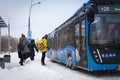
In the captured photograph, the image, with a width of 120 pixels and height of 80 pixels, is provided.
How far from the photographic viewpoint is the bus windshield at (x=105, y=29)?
14.2m

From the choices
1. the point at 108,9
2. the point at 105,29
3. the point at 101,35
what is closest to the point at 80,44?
the point at 101,35

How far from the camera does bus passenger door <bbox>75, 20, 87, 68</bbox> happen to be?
14.9 m

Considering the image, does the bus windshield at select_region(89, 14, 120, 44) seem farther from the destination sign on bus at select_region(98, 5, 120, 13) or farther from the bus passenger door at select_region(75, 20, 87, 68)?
the bus passenger door at select_region(75, 20, 87, 68)

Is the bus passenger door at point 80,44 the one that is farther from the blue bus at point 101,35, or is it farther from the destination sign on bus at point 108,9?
the destination sign on bus at point 108,9

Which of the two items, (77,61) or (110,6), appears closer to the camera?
(110,6)

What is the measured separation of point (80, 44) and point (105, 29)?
1782mm

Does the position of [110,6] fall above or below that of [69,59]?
above

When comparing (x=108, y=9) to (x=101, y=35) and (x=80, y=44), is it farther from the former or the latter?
(x=80, y=44)

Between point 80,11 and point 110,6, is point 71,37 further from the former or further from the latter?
point 110,6

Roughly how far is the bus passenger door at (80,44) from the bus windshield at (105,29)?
61cm

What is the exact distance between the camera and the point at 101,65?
1408 cm

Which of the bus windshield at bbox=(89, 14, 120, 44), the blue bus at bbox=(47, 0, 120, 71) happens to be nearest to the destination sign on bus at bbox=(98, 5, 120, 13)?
the blue bus at bbox=(47, 0, 120, 71)

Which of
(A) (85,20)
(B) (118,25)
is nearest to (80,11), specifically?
(A) (85,20)

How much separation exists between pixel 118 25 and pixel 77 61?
3.09 m
